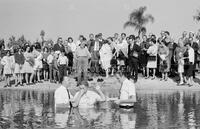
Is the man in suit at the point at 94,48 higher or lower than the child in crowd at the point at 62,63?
higher

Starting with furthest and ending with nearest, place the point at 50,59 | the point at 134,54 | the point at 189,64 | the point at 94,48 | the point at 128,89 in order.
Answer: the point at 50,59, the point at 94,48, the point at 134,54, the point at 189,64, the point at 128,89

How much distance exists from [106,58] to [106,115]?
38.4 ft

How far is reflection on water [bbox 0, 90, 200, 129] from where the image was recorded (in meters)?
13.9

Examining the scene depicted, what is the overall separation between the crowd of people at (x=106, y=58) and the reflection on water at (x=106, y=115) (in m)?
5.44

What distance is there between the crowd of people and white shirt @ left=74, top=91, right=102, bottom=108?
8204mm

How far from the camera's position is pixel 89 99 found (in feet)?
58.5

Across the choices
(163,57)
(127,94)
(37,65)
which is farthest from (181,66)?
(127,94)

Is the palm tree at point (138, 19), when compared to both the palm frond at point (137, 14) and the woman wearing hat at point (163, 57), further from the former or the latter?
the woman wearing hat at point (163, 57)

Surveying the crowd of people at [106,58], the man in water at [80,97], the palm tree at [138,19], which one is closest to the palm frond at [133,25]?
the palm tree at [138,19]

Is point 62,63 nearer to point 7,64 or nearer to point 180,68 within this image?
point 7,64

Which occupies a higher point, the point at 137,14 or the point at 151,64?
the point at 137,14

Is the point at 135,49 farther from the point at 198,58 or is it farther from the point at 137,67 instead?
the point at 198,58

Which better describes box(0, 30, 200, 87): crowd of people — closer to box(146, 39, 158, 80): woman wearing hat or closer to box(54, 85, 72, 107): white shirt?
box(146, 39, 158, 80): woman wearing hat

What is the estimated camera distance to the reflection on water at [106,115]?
45.6ft
